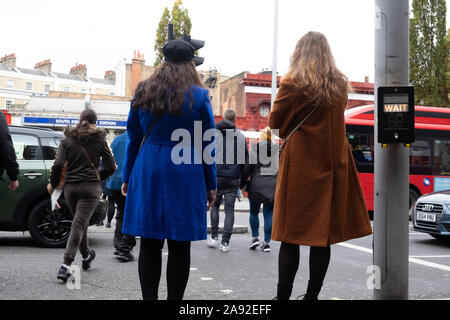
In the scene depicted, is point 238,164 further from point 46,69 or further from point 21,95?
point 46,69

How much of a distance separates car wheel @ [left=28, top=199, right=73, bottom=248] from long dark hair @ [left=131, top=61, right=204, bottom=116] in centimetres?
453

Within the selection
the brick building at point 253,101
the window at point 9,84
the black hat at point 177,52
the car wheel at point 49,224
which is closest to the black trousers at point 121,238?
the car wheel at point 49,224

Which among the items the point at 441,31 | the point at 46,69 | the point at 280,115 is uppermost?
the point at 46,69

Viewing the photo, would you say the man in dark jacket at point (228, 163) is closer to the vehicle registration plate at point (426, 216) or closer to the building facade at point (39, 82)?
the vehicle registration plate at point (426, 216)

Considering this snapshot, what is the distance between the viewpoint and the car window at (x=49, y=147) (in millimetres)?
7996

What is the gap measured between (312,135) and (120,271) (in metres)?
3.36

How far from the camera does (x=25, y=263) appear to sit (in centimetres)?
645

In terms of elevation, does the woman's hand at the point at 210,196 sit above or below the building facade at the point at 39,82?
below

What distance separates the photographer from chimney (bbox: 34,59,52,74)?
3158 inches

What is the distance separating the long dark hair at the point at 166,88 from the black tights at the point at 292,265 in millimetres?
1207

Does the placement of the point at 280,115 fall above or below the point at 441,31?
below
